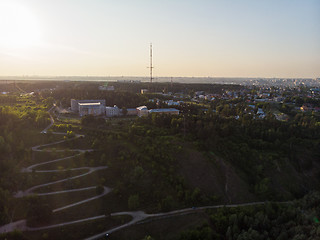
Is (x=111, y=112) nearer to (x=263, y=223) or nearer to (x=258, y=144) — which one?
(x=258, y=144)

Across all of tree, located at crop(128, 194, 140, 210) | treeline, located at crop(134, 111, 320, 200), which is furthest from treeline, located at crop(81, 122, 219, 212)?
treeline, located at crop(134, 111, 320, 200)

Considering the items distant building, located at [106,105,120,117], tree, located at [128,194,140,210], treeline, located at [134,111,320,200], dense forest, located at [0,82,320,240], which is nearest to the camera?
dense forest, located at [0,82,320,240]

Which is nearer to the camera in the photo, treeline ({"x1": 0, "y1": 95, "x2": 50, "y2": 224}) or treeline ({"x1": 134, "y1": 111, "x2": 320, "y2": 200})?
treeline ({"x1": 0, "y1": 95, "x2": 50, "y2": 224})

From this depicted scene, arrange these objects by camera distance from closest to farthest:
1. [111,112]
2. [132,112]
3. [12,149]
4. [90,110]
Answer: [12,149], [90,110], [111,112], [132,112]

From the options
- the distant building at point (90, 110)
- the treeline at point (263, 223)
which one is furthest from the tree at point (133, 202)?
the distant building at point (90, 110)

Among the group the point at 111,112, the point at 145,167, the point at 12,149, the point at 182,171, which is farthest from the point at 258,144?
the point at 12,149

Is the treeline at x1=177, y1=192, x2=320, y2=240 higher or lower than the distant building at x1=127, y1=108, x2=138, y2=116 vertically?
lower

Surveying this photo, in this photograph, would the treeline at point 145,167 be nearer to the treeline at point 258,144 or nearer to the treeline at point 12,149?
the treeline at point 258,144

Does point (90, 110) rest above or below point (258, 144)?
above

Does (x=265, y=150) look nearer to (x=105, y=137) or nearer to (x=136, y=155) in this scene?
(x=136, y=155)

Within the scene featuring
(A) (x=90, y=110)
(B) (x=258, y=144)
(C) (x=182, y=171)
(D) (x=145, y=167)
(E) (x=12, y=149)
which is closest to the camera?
(D) (x=145, y=167)

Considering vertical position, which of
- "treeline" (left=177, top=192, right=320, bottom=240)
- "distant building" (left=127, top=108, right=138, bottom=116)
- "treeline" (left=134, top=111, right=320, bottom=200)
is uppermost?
"distant building" (left=127, top=108, right=138, bottom=116)

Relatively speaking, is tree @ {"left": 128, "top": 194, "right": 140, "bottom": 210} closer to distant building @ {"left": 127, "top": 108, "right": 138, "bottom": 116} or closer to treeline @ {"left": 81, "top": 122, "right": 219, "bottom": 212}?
treeline @ {"left": 81, "top": 122, "right": 219, "bottom": 212}
